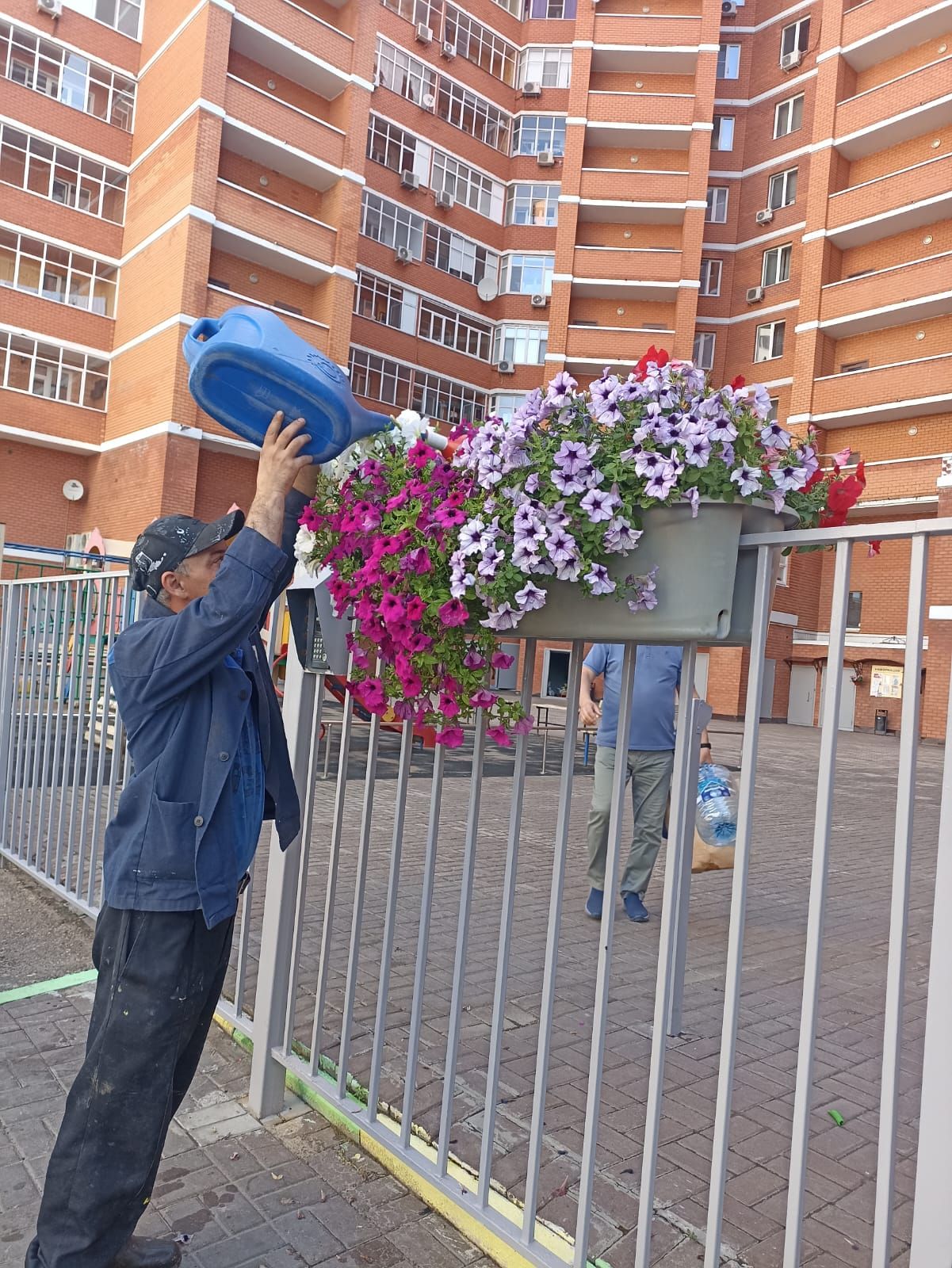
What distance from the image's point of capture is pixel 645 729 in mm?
5238

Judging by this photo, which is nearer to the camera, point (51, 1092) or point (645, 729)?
point (51, 1092)

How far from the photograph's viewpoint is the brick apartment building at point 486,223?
26.0 metres

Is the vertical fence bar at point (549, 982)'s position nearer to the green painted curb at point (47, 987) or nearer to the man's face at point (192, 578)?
the man's face at point (192, 578)

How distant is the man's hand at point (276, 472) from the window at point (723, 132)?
41.7 meters

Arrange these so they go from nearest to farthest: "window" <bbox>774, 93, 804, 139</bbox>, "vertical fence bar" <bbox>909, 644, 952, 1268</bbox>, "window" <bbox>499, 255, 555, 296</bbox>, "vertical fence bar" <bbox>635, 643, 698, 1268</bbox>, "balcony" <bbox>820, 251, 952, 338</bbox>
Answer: "vertical fence bar" <bbox>909, 644, 952, 1268</bbox> < "vertical fence bar" <bbox>635, 643, 698, 1268</bbox> < "balcony" <bbox>820, 251, 952, 338</bbox> < "window" <bbox>774, 93, 804, 139</bbox> < "window" <bbox>499, 255, 555, 296</bbox>

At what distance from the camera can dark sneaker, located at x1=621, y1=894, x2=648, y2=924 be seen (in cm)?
560

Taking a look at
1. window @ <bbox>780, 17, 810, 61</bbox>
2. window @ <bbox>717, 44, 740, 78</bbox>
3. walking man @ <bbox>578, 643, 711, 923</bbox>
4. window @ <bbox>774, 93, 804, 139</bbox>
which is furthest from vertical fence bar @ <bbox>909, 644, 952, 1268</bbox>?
window @ <bbox>717, 44, 740, 78</bbox>

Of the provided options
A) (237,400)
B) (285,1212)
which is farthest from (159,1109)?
(237,400)

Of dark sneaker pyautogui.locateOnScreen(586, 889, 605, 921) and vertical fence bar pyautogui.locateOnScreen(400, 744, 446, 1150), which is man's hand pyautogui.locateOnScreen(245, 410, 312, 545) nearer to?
vertical fence bar pyautogui.locateOnScreen(400, 744, 446, 1150)

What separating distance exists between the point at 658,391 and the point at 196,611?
1.13 meters

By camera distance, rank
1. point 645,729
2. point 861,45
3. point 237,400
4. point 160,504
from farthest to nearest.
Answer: point 861,45
point 160,504
point 645,729
point 237,400

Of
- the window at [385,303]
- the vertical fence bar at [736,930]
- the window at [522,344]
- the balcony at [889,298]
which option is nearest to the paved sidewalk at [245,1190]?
the vertical fence bar at [736,930]

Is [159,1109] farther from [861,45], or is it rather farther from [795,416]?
[861,45]

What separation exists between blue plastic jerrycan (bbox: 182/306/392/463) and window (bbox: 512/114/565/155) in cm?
3820
